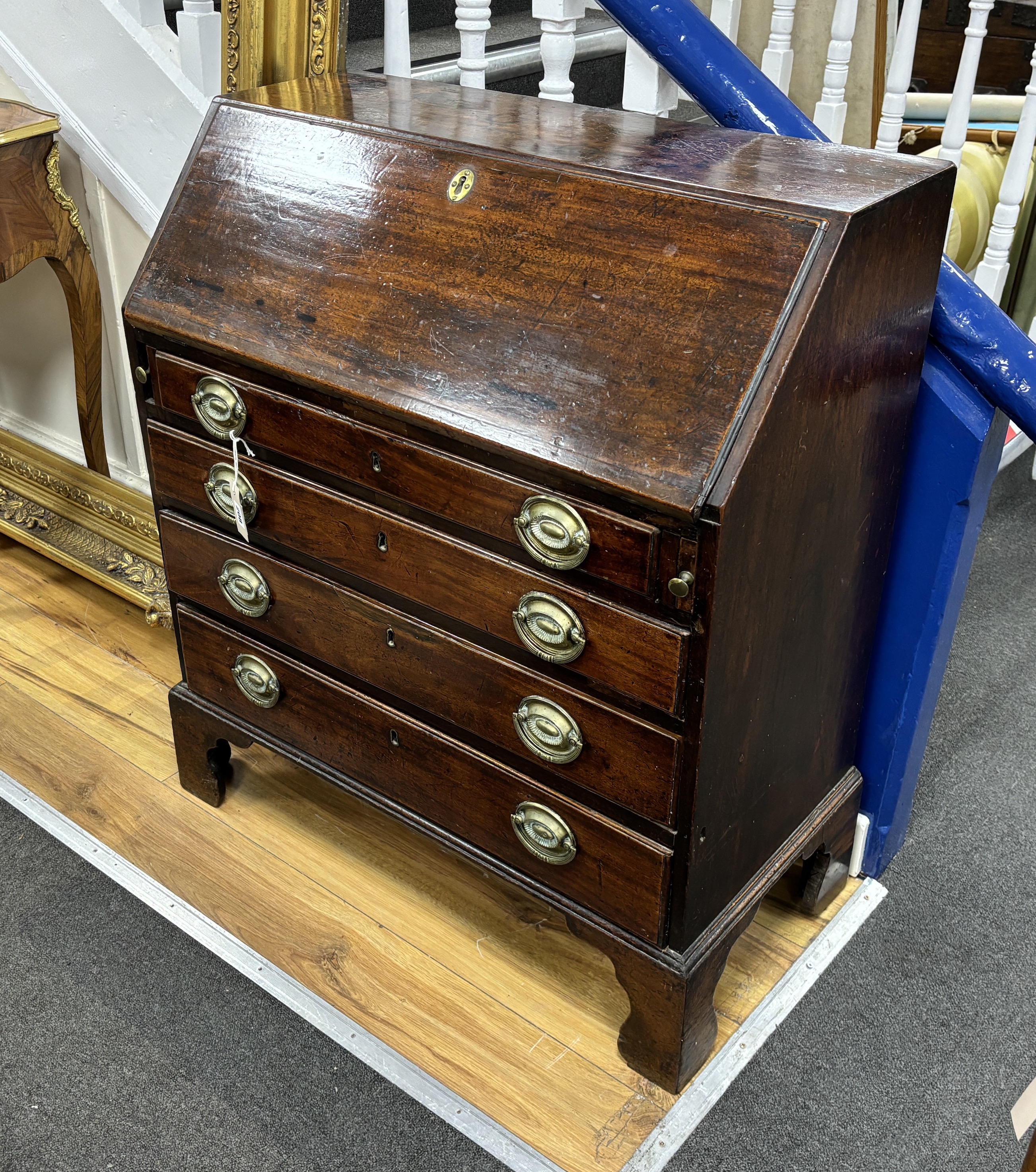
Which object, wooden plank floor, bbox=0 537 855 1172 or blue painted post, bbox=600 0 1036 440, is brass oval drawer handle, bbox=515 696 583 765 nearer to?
wooden plank floor, bbox=0 537 855 1172

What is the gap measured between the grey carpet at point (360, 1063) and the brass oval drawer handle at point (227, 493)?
0.67 meters

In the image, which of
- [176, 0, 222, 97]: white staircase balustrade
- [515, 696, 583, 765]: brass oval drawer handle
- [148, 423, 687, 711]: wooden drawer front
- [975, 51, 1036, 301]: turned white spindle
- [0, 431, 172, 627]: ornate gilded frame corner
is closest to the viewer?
[148, 423, 687, 711]: wooden drawer front

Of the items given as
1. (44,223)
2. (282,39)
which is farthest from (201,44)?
(44,223)

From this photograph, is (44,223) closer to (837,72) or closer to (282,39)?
(282,39)

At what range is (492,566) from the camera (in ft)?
4.34

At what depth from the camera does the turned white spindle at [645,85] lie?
1.64 meters

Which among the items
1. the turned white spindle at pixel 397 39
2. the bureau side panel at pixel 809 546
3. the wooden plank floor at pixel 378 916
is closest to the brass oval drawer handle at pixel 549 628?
the bureau side panel at pixel 809 546

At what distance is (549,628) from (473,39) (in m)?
1.00

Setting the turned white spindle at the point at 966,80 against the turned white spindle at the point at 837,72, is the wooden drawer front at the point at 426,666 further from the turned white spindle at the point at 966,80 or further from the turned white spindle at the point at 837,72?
the turned white spindle at the point at 966,80

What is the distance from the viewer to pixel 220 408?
1508mm

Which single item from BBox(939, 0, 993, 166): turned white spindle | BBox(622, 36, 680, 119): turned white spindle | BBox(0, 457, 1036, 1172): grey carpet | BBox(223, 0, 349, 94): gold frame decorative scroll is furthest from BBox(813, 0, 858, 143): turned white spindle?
BBox(0, 457, 1036, 1172): grey carpet

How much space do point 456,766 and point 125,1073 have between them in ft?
1.99

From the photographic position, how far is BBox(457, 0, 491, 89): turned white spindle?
1.73 metres

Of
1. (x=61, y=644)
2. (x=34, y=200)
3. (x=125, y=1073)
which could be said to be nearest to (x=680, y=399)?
(x=125, y=1073)
